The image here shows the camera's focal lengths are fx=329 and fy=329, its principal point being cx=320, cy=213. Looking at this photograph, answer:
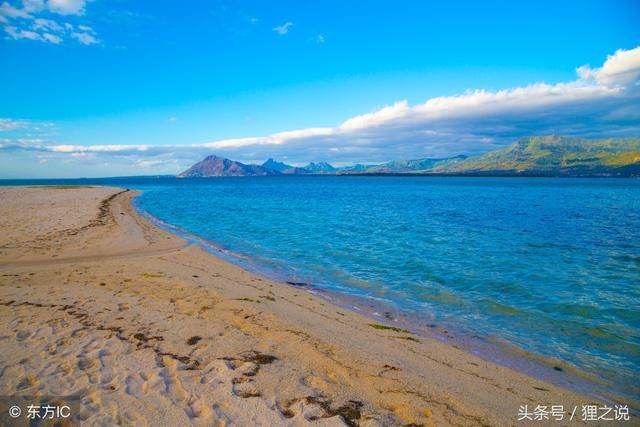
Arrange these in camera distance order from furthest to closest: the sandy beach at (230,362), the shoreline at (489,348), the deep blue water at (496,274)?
the deep blue water at (496,274) → the shoreline at (489,348) → the sandy beach at (230,362)

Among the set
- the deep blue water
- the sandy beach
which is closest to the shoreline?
the deep blue water

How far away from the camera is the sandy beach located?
225 inches

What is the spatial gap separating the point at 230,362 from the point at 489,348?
733cm

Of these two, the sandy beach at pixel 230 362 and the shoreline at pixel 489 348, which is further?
the shoreline at pixel 489 348

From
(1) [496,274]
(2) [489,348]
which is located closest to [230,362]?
(2) [489,348]

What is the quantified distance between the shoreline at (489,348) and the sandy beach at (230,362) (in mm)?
642

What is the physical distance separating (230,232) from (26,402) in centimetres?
2529

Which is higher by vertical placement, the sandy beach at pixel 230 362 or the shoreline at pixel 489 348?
the sandy beach at pixel 230 362

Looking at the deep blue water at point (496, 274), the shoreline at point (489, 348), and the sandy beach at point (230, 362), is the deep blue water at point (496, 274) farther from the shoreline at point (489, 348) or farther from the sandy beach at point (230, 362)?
the sandy beach at point (230, 362)

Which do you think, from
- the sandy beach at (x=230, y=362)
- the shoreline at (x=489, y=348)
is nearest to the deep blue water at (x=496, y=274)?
the shoreline at (x=489, y=348)

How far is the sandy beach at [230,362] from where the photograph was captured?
225 inches

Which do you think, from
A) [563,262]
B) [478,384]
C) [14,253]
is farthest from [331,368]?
[14,253]

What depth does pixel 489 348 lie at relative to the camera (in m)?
9.58

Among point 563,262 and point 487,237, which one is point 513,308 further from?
point 487,237
